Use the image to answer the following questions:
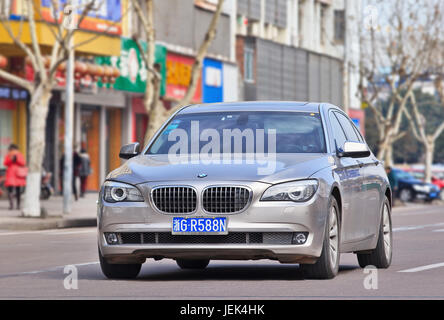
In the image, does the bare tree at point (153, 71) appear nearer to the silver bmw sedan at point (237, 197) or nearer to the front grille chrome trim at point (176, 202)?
the silver bmw sedan at point (237, 197)

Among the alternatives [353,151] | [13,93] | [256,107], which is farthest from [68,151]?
[353,151]

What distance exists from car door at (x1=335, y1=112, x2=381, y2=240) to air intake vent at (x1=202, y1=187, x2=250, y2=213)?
74.3 inches

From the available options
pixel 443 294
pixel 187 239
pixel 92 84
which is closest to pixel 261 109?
pixel 187 239

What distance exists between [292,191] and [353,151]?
4.12ft

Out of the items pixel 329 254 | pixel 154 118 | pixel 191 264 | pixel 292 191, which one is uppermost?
pixel 154 118

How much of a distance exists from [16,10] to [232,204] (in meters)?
24.1

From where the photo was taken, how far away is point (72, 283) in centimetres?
1176

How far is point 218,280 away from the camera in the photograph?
39.2ft

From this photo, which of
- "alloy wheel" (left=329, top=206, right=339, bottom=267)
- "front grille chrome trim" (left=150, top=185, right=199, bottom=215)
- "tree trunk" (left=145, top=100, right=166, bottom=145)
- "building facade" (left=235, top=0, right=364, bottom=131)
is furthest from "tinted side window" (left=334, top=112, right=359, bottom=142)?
"building facade" (left=235, top=0, right=364, bottom=131)

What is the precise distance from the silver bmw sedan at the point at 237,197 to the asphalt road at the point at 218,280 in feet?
0.90

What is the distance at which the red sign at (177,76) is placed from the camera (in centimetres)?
4728

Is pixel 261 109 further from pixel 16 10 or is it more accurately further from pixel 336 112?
pixel 16 10

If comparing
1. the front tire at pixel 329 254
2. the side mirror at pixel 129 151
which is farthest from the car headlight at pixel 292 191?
the side mirror at pixel 129 151

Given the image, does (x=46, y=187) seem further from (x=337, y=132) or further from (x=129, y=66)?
(x=337, y=132)
